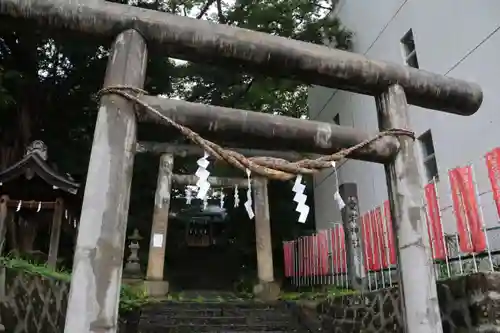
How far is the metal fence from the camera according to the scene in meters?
4.61

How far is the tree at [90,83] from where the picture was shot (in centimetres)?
1392

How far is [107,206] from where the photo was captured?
3.20m

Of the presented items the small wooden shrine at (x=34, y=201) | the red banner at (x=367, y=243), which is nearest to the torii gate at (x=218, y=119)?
the red banner at (x=367, y=243)

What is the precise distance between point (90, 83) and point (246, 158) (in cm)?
1311

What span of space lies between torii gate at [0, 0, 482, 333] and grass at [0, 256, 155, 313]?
11.0 feet

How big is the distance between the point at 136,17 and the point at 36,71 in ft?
42.4

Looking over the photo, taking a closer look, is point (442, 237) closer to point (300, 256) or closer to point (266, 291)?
point (266, 291)

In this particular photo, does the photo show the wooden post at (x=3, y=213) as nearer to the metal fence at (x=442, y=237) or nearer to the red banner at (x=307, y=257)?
the metal fence at (x=442, y=237)

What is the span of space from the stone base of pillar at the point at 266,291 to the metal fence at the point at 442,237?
1160 millimetres

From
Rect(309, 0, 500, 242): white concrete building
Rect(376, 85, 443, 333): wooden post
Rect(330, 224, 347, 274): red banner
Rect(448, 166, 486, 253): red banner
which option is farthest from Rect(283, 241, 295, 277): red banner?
Rect(376, 85, 443, 333): wooden post

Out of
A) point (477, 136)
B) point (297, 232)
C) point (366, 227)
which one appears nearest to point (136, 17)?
point (366, 227)

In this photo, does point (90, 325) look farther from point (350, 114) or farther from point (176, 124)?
point (350, 114)

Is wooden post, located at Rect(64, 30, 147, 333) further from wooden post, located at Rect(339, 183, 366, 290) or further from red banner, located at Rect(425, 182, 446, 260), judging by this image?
wooden post, located at Rect(339, 183, 366, 290)

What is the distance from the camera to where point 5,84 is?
42.7ft
